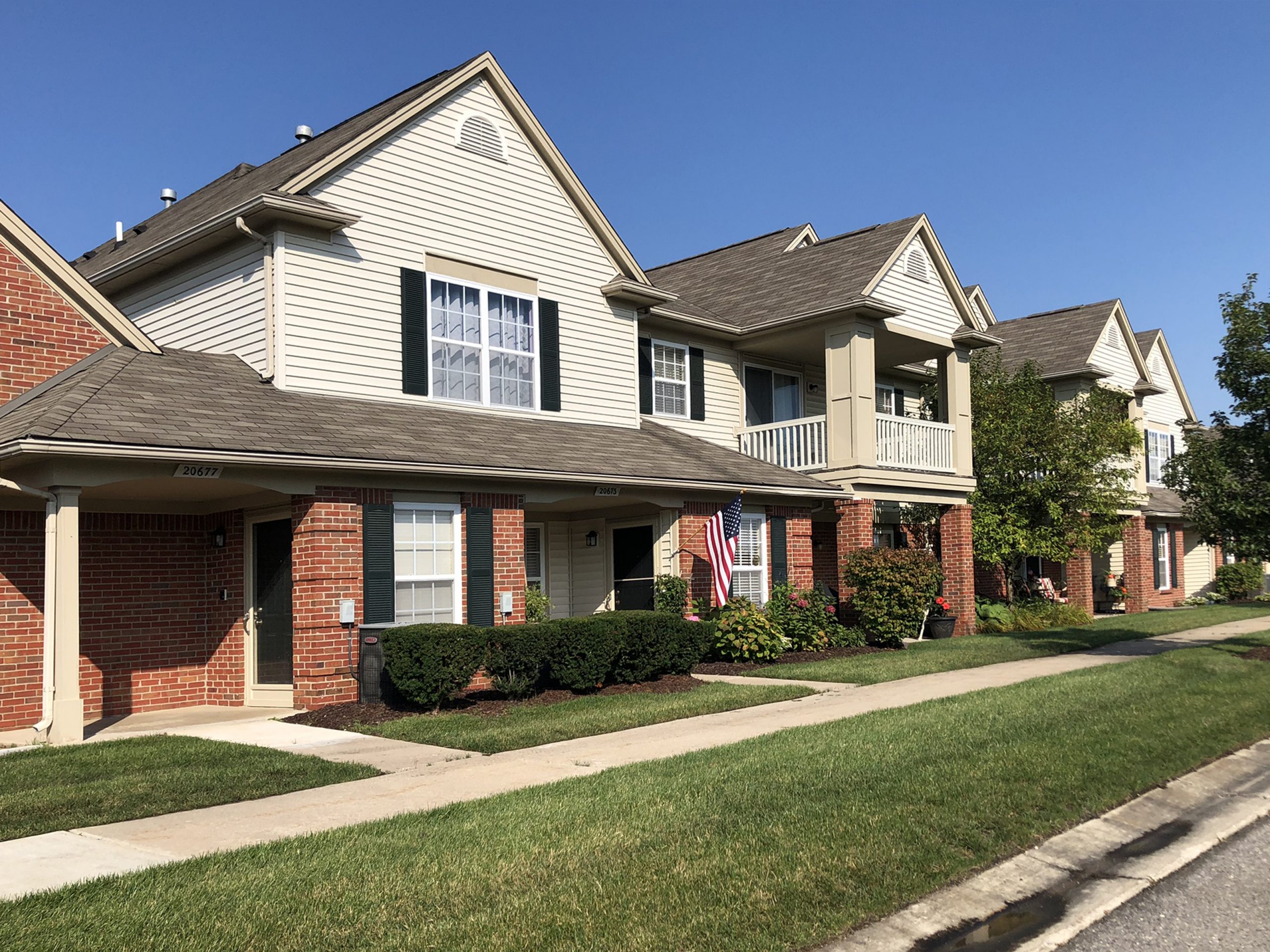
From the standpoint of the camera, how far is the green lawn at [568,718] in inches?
417

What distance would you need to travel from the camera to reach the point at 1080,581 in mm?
28188

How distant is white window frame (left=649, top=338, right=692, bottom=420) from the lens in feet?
67.2

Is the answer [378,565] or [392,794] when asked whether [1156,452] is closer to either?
[378,565]

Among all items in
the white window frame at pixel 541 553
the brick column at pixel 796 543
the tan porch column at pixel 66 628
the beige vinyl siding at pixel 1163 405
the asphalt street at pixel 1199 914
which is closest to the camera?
the asphalt street at pixel 1199 914

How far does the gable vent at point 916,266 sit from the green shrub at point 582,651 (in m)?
11.8

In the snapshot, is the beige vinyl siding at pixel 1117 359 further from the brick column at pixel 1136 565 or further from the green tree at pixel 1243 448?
the green tree at pixel 1243 448

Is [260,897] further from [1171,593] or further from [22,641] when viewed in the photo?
[1171,593]

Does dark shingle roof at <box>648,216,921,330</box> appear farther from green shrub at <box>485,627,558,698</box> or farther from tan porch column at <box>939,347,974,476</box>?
green shrub at <box>485,627,558,698</box>

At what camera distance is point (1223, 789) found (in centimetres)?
895

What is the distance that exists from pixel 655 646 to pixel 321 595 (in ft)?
14.3

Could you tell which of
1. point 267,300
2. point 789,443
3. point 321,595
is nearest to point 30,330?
point 267,300

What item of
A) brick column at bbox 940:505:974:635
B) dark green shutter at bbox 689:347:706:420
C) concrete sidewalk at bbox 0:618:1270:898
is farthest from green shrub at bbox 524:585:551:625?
brick column at bbox 940:505:974:635

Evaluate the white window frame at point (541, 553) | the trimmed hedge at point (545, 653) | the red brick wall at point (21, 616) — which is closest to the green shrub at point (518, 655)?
the trimmed hedge at point (545, 653)

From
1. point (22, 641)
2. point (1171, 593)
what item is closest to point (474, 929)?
point (22, 641)
